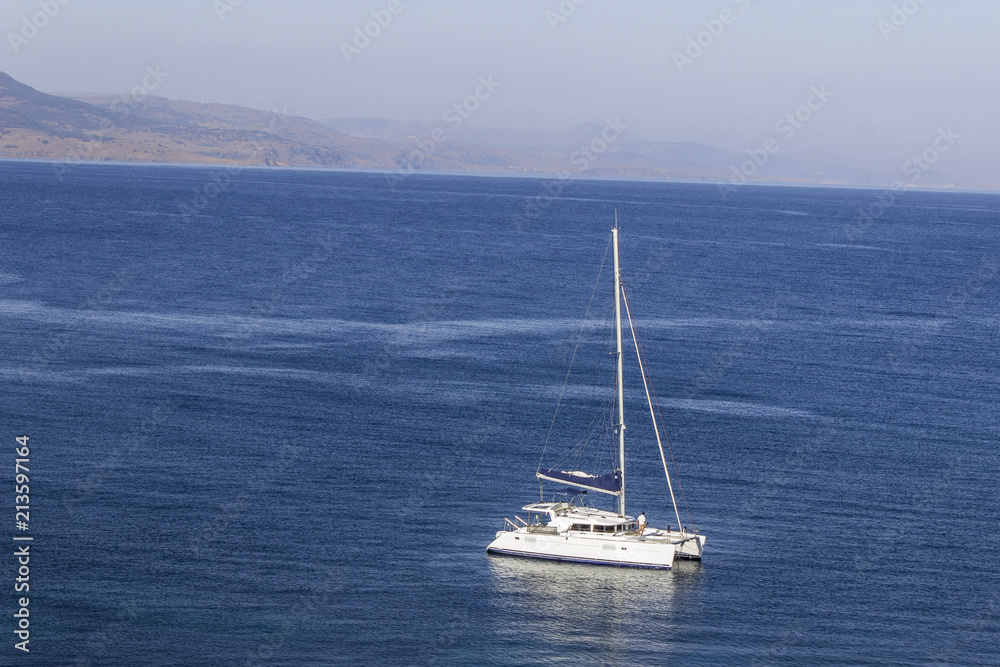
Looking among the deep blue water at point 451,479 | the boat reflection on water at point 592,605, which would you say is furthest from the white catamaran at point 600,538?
the deep blue water at point 451,479

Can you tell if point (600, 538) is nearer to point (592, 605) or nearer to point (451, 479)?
point (592, 605)

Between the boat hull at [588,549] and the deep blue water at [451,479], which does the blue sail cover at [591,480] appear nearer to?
the boat hull at [588,549]

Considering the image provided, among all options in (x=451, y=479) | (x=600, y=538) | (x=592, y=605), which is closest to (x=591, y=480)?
(x=600, y=538)

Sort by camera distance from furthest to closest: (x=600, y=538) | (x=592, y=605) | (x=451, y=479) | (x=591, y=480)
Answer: (x=451, y=479) → (x=591, y=480) → (x=600, y=538) → (x=592, y=605)

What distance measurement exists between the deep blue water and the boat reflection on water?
178mm

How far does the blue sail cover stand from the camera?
207ft

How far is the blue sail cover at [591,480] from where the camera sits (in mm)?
63156

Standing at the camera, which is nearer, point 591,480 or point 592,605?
point 592,605

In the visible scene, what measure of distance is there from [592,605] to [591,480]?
8.40 meters

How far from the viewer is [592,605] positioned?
57.3 m

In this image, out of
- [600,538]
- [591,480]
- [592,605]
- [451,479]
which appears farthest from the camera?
[451,479]

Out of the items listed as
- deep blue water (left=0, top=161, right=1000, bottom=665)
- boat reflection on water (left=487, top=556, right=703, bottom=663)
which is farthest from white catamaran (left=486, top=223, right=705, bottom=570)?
deep blue water (left=0, top=161, right=1000, bottom=665)

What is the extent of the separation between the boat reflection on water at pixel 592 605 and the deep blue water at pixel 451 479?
7.0 inches

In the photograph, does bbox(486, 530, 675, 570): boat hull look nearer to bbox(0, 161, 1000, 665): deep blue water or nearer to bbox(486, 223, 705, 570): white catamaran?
bbox(486, 223, 705, 570): white catamaran
